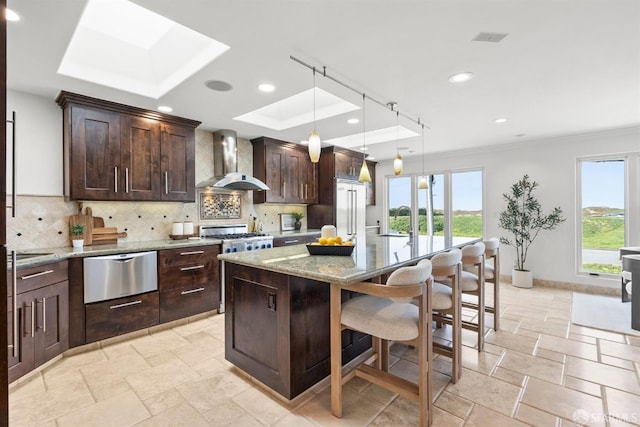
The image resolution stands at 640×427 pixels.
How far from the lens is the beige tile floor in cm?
185

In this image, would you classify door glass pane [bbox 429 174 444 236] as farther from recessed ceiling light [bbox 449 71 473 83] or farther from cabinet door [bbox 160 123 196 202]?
cabinet door [bbox 160 123 196 202]

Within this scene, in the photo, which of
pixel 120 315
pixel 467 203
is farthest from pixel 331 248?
pixel 467 203

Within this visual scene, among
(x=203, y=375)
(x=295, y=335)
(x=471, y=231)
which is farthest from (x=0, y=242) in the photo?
(x=471, y=231)

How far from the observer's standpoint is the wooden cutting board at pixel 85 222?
10.4 ft

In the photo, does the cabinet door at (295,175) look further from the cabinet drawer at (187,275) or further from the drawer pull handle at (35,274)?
the drawer pull handle at (35,274)

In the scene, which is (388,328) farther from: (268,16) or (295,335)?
(268,16)

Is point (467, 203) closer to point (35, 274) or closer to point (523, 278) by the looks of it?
point (523, 278)

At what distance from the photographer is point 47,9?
1.76 metres

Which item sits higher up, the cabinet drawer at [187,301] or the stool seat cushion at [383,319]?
the stool seat cushion at [383,319]

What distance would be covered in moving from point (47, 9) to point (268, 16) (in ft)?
4.15

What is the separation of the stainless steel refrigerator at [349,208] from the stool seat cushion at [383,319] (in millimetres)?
3357

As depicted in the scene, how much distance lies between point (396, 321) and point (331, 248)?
2.64 ft

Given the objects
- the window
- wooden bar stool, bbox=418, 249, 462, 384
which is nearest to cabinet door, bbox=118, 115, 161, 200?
wooden bar stool, bbox=418, 249, 462, 384

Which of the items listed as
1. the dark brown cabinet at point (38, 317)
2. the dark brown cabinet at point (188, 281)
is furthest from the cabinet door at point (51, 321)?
the dark brown cabinet at point (188, 281)
